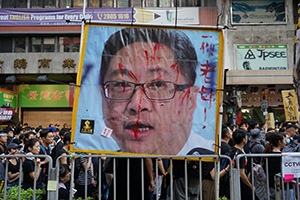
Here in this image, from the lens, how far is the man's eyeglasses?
3.79m

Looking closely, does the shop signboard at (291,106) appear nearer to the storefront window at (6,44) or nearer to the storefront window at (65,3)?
the storefront window at (65,3)

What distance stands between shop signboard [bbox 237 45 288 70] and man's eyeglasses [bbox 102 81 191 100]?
16.1 metres

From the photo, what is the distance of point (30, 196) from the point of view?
160 inches

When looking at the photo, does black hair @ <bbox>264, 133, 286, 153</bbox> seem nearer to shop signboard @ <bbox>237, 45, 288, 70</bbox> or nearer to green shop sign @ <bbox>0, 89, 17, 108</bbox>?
shop signboard @ <bbox>237, 45, 288, 70</bbox>

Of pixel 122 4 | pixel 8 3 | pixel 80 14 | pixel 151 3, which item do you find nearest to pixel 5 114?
pixel 80 14

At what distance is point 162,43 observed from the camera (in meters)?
3.85

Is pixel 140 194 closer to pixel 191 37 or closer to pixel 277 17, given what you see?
pixel 191 37

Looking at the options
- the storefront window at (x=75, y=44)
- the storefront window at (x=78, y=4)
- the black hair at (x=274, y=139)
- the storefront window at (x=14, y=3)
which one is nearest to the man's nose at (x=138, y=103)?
the black hair at (x=274, y=139)

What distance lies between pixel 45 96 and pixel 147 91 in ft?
55.3

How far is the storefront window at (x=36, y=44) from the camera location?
19.7 meters

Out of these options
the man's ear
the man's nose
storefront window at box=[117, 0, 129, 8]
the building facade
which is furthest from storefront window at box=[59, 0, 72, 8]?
the man's ear

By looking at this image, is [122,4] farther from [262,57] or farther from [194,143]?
[194,143]

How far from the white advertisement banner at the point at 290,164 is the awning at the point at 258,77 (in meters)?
14.0

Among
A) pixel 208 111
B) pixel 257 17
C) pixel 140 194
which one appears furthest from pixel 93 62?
pixel 257 17
